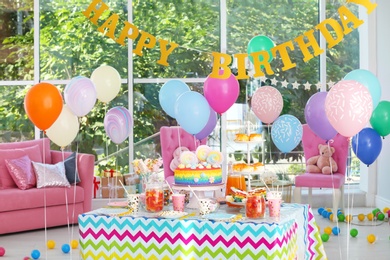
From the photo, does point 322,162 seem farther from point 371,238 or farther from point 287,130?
point 287,130

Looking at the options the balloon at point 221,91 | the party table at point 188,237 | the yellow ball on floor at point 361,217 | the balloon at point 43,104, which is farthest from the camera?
the yellow ball on floor at point 361,217

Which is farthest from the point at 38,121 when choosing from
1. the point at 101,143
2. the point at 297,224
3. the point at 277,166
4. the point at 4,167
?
the point at 277,166

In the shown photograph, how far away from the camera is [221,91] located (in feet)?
17.8

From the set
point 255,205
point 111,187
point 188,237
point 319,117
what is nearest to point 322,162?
point 319,117

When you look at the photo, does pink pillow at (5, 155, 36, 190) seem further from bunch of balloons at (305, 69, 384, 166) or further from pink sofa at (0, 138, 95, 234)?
bunch of balloons at (305, 69, 384, 166)

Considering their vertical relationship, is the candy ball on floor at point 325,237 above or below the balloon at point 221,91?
below

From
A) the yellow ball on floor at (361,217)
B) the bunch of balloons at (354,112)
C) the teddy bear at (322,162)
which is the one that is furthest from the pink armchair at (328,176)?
the bunch of balloons at (354,112)

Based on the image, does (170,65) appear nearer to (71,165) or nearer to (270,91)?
(71,165)

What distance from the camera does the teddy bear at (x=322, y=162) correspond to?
7.52 metres

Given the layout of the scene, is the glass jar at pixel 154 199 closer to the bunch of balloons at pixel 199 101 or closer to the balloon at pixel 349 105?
the bunch of balloons at pixel 199 101

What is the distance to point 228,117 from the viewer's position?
8.55 m

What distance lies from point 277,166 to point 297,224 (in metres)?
4.10

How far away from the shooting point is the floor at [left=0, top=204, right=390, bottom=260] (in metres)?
5.85

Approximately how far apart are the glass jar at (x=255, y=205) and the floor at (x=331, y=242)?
4.26 feet
